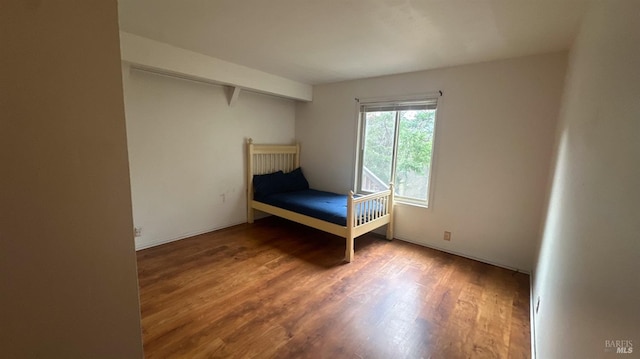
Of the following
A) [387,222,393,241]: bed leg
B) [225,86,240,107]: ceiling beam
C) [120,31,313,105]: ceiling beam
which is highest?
[120,31,313,105]: ceiling beam

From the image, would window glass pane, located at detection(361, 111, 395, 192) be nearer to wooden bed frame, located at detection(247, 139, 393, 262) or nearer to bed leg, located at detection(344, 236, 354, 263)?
wooden bed frame, located at detection(247, 139, 393, 262)

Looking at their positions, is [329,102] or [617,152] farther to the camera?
[329,102]

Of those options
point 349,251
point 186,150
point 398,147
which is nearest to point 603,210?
point 349,251

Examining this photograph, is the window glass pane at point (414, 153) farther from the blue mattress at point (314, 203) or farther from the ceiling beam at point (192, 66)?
the ceiling beam at point (192, 66)

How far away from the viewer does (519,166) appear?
2703 millimetres

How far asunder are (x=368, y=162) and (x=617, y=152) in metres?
3.14

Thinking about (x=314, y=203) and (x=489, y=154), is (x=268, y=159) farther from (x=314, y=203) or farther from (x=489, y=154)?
(x=489, y=154)

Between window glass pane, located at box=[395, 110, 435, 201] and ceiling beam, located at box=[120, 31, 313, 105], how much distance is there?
1763mm

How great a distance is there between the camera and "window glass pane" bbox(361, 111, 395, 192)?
11.9 ft

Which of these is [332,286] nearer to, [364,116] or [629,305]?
[629,305]

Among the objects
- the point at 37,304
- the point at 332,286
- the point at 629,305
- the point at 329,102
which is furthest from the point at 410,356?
the point at 329,102

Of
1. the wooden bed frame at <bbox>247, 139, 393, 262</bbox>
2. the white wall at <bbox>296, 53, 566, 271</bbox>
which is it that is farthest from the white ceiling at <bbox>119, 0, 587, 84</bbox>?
the wooden bed frame at <bbox>247, 139, 393, 262</bbox>

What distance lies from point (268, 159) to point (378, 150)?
1.77 meters

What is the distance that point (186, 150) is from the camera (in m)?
3.38
